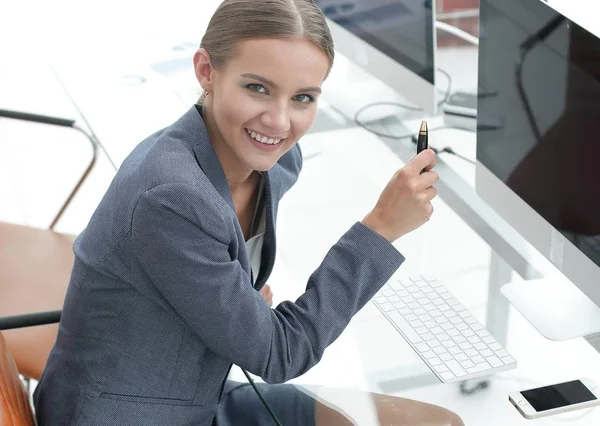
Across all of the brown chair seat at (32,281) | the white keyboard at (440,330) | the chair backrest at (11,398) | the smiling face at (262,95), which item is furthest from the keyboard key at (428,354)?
the brown chair seat at (32,281)

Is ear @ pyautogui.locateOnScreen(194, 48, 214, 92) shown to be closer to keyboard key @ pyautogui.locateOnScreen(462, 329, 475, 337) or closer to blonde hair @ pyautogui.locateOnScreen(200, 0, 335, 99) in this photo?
blonde hair @ pyautogui.locateOnScreen(200, 0, 335, 99)

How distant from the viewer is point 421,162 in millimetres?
1530

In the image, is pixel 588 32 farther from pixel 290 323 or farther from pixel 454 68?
pixel 454 68

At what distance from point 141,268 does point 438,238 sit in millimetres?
786

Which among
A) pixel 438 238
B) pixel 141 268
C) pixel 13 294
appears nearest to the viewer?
pixel 141 268

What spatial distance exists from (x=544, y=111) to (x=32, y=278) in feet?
4.00

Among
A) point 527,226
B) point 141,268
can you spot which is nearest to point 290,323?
point 141,268

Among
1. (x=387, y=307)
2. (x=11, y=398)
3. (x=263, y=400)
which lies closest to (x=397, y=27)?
(x=387, y=307)

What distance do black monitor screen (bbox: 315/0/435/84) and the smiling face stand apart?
2.70ft

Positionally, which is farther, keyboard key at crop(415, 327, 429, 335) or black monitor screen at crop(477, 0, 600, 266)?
keyboard key at crop(415, 327, 429, 335)

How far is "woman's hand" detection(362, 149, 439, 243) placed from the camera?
1.51 m

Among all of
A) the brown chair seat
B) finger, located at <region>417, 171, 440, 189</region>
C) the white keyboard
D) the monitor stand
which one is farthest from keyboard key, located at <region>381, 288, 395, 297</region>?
the brown chair seat

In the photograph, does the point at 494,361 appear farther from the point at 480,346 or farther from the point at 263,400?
the point at 263,400

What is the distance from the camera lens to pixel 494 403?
1502mm
